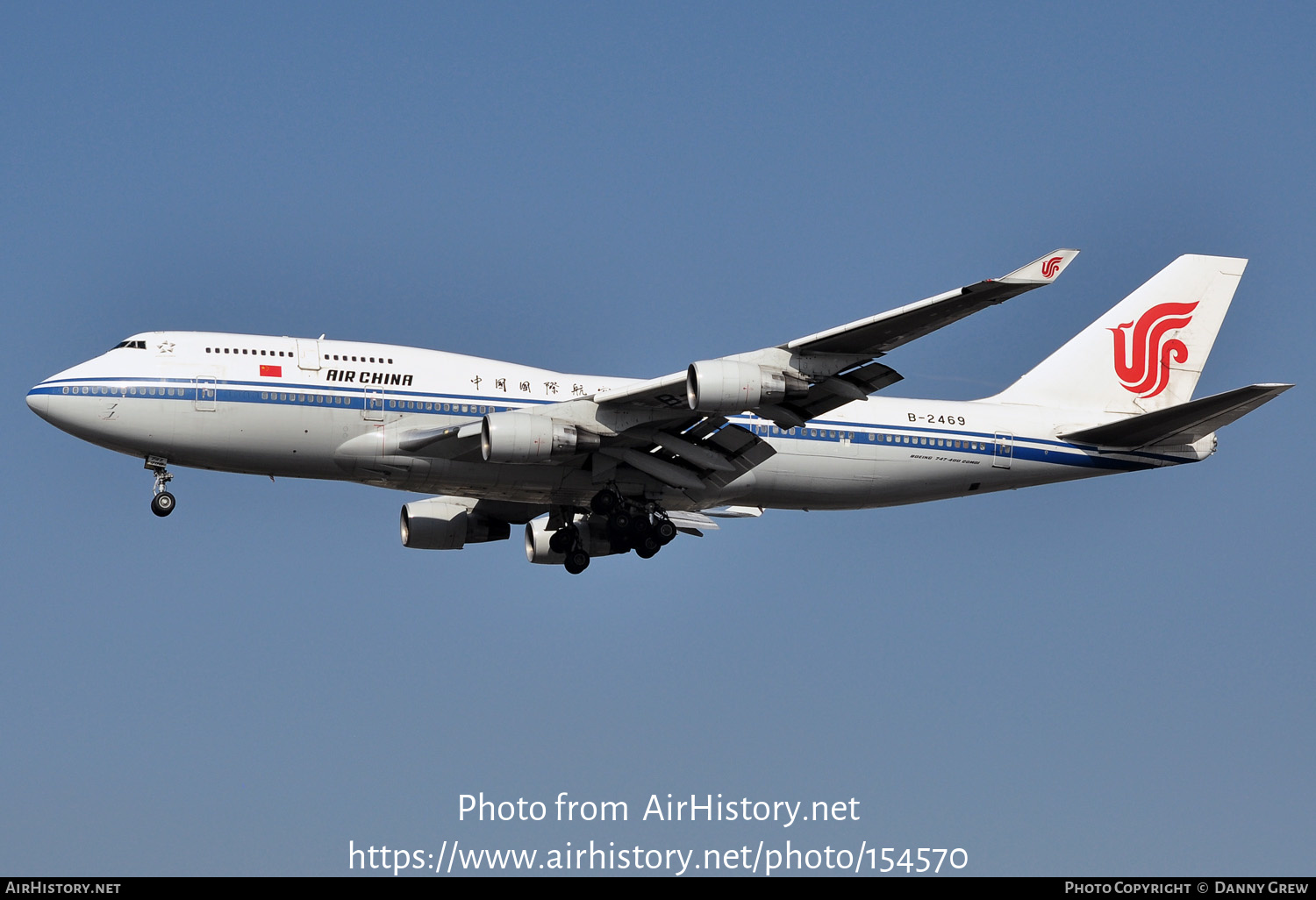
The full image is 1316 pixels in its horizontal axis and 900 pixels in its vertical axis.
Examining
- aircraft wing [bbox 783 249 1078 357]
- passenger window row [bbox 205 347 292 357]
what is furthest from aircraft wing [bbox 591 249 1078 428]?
passenger window row [bbox 205 347 292 357]

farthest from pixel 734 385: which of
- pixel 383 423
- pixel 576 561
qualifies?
pixel 576 561

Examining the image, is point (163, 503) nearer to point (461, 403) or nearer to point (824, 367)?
point (461, 403)

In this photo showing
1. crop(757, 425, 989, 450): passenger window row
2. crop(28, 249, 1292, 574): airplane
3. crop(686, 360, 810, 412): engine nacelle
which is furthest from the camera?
crop(757, 425, 989, 450): passenger window row

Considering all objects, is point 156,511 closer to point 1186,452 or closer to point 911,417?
point 911,417

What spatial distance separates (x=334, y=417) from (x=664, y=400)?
7.51m

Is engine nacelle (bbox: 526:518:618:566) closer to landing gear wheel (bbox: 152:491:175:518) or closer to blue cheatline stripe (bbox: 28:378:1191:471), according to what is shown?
blue cheatline stripe (bbox: 28:378:1191:471)

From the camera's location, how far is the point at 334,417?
36625mm

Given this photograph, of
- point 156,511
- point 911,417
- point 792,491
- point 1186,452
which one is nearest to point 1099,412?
point 1186,452

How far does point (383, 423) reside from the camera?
1455 inches

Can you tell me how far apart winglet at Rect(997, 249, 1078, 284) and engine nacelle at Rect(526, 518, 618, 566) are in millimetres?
13898

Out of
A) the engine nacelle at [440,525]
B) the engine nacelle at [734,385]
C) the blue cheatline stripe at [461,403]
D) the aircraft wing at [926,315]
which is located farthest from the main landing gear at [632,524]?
the aircraft wing at [926,315]

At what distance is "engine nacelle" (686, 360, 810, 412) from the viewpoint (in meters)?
34.0

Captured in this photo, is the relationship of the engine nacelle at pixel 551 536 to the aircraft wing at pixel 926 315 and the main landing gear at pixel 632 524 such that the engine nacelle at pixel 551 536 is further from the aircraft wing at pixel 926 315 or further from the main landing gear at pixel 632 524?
the aircraft wing at pixel 926 315
